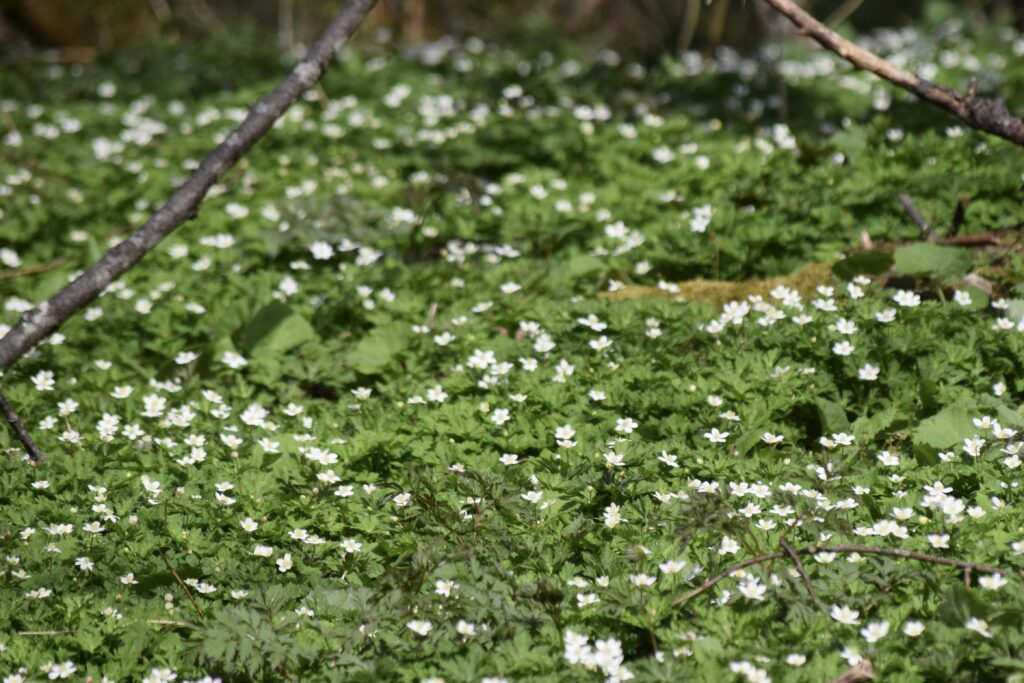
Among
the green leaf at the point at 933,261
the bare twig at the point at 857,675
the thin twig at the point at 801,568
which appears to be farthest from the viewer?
the green leaf at the point at 933,261

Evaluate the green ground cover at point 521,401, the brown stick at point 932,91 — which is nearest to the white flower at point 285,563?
the green ground cover at point 521,401

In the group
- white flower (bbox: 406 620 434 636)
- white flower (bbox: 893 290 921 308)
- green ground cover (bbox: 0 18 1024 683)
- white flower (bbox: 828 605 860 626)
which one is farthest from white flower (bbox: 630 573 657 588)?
white flower (bbox: 893 290 921 308)

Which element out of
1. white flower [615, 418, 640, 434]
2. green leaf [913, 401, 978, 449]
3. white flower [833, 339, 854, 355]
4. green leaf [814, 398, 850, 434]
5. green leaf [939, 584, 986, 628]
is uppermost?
green leaf [939, 584, 986, 628]

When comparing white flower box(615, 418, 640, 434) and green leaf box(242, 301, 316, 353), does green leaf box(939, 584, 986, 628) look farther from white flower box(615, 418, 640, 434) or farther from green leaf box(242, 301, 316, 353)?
green leaf box(242, 301, 316, 353)

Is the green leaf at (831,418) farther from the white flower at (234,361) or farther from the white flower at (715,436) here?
the white flower at (234,361)

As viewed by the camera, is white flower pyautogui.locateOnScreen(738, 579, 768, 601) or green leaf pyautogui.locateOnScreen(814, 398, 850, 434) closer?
white flower pyautogui.locateOnScreen(738, 579, 768, 601)

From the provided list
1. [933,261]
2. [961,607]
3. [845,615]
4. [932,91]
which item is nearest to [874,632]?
[845,615]
